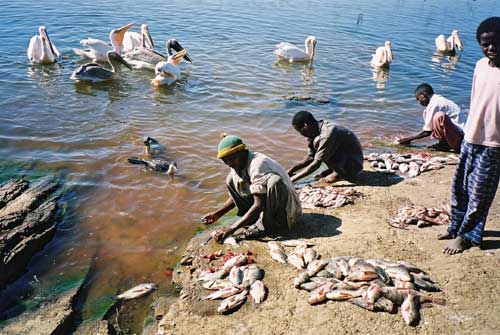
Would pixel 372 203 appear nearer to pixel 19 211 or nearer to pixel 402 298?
pixel 402 298

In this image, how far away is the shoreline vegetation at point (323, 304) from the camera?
4094 mm

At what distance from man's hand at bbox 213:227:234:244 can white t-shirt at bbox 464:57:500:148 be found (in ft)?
9.90

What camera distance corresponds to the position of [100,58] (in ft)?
47.7

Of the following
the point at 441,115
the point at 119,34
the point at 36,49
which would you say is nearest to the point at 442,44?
the point at 441,115

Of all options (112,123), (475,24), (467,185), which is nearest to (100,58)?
(112,123)

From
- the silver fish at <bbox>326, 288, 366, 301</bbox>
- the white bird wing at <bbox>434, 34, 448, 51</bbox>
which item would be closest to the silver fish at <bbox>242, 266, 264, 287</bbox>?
the silver fish at <bbox>326, 288, 366, 301</bbox>

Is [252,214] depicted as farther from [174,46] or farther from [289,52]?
[289,52]

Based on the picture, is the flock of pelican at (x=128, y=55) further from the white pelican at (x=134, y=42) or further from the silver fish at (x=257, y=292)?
the silver fish at (x=257, y=292)

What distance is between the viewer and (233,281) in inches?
191

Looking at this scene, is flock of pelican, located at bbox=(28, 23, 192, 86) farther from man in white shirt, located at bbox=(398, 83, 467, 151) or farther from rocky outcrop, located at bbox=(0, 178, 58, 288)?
man in white shirt, located at bbox=(398, 83, 467, 151)

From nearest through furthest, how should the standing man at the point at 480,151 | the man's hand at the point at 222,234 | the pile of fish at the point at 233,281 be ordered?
the standing man at the point at 480,151, the pile of fish at the point at 233,281, the man's hand at the point at 222,234

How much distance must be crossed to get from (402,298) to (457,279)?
2.52 feet

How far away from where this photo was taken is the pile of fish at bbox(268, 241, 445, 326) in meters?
4.21

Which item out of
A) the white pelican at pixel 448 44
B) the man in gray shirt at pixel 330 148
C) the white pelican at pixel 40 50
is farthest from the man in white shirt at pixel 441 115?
the white pelican at pixel 448 44
